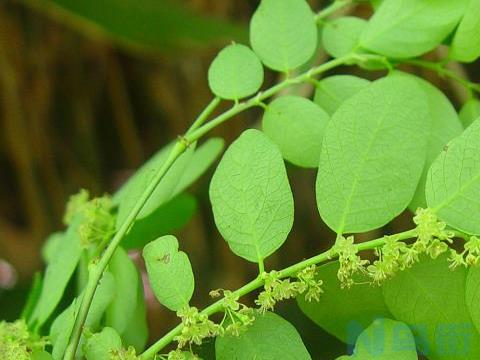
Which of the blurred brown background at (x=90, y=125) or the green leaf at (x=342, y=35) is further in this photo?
the blurred brown background at (x=90, y=125)

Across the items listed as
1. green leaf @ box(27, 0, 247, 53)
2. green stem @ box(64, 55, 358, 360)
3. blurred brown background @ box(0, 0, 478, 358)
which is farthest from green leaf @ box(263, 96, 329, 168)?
blurred brown background @ box(0, 0, 478, 358)

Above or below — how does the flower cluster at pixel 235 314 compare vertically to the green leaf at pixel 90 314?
below

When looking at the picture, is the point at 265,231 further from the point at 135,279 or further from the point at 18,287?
the point at 18,287

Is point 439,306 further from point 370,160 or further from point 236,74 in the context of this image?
point 236,74

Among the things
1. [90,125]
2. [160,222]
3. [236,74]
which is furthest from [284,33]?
[90,125]

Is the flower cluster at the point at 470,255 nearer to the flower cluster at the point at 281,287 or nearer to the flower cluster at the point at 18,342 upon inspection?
the flower cluster at the point at 281,287

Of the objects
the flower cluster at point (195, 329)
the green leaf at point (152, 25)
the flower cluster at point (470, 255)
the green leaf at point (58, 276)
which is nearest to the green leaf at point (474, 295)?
the flower cluster at point (470, 255)

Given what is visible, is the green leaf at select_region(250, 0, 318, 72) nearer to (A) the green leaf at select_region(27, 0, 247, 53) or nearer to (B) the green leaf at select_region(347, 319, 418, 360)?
(B) the green leaf at select_region(347, 319, 418, 360)
